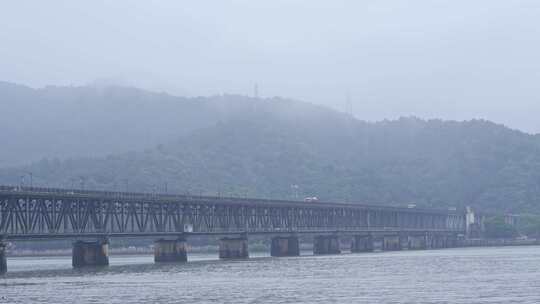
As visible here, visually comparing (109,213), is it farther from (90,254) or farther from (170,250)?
(170,250)

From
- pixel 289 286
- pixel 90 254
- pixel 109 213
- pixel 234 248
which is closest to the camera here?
pixel 289 286

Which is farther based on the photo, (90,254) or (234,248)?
(234,248)

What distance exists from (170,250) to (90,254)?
64.4ft

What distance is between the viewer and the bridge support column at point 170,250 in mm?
168375

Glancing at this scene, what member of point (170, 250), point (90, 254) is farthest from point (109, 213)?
point (170, 250)

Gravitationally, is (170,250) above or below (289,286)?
above

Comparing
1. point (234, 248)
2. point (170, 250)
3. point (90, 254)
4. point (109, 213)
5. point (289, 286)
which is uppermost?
point (109, 213)

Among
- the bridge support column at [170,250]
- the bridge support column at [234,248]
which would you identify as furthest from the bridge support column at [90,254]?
the bridge support column at [234,248]

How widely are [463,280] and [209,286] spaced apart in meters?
22.0

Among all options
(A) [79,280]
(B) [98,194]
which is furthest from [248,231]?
(A) [79,280]

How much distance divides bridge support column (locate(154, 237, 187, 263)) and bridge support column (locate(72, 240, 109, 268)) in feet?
54.8

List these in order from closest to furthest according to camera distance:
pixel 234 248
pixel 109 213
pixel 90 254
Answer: pixel 90 254 < pixel 109 213 < pixel 234 248

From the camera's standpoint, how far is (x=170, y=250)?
554 ft

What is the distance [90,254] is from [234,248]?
130ft
